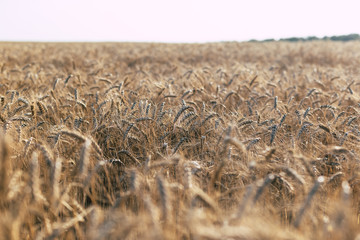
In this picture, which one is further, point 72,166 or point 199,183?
point 72,166

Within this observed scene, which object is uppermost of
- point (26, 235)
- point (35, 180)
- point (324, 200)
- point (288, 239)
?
point (35, 180)

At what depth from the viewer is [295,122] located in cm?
271

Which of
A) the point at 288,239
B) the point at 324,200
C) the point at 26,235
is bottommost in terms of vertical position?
the point at 26,235

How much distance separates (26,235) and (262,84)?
12.3 feet

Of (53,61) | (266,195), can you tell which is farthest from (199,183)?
(53,61)

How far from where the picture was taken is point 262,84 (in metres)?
4.40

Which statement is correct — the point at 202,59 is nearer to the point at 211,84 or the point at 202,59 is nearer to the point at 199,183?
the point at 211,84

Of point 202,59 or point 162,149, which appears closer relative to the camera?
point 162,149

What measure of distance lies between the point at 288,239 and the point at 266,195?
662 mm

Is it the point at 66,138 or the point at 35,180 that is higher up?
the point at 35,180

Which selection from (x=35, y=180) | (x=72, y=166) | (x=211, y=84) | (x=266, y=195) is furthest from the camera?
(x=211, y=84)

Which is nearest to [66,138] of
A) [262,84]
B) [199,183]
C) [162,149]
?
[162,149]

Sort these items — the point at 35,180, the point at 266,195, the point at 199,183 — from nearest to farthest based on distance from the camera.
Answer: the point at 35,180
the point at 266,195
the point at 199,183

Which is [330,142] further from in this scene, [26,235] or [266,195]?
[26,235]
